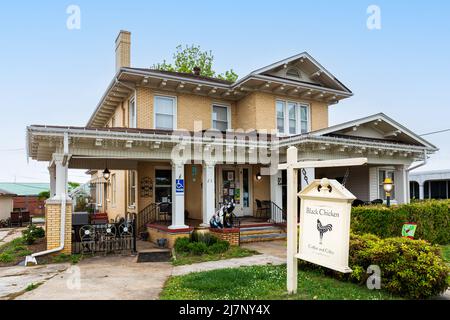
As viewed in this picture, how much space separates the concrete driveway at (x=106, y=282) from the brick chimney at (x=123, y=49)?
32.7ft

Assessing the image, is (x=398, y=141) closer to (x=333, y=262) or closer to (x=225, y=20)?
(x=225, y=20)

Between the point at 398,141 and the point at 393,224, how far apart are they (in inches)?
270

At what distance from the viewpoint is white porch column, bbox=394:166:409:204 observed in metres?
15.6

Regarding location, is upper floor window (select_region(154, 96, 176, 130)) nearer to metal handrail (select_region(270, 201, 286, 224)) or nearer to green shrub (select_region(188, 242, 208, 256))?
metal handrail (select_region(270, 201, 286, 224))

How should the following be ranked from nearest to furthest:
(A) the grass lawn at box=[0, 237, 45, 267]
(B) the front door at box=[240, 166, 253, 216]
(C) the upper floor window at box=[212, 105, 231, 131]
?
1. (A) the grass lawn at box=[0, 237, 45, 267]
2. (B) the front door at box=[240, 166, 253, 216]
3. (C) the upper floor window at box=[212, 105, 231, 131]

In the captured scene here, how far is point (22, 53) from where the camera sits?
545 inches

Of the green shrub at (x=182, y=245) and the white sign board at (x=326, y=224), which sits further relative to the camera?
the green shrub at (x=182, y=245)

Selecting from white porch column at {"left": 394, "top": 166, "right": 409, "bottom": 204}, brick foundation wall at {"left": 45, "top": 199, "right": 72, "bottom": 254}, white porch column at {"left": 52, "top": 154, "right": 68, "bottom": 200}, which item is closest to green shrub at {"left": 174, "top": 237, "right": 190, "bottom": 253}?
brick foundation wall at {"left": 45, "top": 199, "right": 72, "bottom": 254}

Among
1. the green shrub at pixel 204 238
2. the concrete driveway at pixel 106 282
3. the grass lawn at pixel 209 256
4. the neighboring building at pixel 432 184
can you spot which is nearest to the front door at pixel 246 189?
the green shrub at pixel 204 238

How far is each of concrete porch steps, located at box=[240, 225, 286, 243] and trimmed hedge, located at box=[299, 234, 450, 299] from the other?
5.75 m

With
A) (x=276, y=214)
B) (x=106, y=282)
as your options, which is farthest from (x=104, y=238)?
(x=276, y=214)

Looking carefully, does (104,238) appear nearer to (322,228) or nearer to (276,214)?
(276,214)

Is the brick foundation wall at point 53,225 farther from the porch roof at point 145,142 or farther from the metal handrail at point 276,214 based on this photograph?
the metal handrail at point 276,214

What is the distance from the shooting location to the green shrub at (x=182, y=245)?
10.5m
